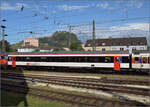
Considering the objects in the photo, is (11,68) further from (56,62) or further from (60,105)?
(60,105)

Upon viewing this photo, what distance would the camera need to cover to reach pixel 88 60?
21.2 m

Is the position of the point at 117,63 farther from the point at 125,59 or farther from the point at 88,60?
the point at 88,60

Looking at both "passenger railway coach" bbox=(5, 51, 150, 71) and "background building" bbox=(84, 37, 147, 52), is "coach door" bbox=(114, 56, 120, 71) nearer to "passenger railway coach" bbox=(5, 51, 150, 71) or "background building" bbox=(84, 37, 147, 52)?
"passenger railway coach" bbox=(5, 51, 150, 71)

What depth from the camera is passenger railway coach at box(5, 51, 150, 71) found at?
19.4 m

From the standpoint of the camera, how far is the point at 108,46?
61.9 metres

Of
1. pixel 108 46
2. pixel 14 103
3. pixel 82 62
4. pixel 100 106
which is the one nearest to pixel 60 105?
pixel 100 106

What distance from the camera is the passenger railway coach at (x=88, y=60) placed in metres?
19.4

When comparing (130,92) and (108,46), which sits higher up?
(108,46)

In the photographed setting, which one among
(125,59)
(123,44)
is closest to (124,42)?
(123,44)

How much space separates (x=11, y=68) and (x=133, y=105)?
24540 millimetres

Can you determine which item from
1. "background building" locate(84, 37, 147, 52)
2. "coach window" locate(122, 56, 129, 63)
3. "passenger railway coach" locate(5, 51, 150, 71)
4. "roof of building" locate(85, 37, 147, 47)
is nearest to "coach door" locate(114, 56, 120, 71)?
"passenger railway coach" locate(5, 51, 150, 71)

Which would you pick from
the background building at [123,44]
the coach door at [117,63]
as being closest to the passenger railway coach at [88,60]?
the coach door at [117,63]

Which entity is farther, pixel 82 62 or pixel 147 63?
pixel 82 62

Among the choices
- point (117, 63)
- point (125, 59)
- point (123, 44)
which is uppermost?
point (123, 44)
